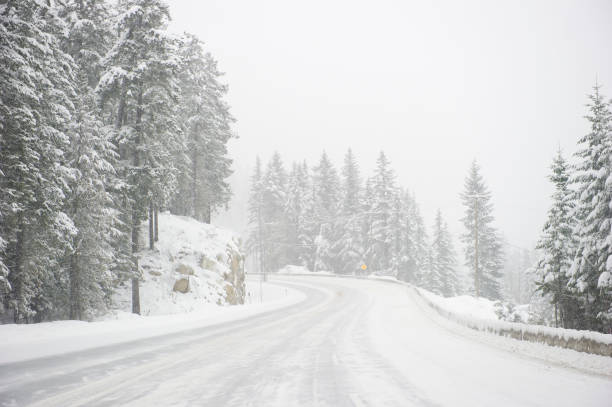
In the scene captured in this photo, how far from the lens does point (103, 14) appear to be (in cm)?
1930

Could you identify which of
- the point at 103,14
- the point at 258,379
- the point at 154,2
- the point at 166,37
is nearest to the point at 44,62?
the point at 166,37

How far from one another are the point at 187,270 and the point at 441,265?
38.8 m

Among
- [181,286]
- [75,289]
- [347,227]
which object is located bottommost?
[181,286]

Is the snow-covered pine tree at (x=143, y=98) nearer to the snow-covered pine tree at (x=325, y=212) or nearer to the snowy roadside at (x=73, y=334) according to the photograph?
the snowy roadside at (x=73, y=334)

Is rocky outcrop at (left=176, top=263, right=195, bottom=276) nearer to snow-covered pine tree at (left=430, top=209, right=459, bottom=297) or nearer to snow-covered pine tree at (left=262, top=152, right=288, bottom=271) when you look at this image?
snow-covered pine tree at (left=262, top=152, right=288, bottom=271)

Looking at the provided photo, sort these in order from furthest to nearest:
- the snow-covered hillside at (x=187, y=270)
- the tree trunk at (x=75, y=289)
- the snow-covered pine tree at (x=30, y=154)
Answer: the snow-covered hillside at (x=187, y=270) < the tree trunk at (x=75, y=289) < the snow-covered pine tree at (x=30, y=154)


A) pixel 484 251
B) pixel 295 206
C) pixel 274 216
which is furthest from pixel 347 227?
pixel 484 251

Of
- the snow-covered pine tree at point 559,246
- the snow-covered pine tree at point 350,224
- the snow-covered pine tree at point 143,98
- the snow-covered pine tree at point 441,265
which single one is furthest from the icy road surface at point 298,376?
the snow-covered pine tree at point 441,265

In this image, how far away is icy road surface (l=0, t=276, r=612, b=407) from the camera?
188 inches

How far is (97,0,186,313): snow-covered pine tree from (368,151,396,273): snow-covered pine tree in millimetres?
34883

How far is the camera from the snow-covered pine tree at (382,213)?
4838 cm

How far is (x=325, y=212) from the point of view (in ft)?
179

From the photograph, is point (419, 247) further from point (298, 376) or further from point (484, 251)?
point (298, 376)

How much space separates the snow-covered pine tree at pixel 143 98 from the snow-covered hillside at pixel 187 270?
3.56 metres
